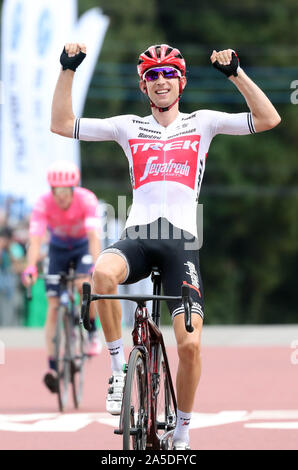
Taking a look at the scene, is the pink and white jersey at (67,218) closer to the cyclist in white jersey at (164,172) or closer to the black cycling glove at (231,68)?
the cyclist in white jersey at (164,172)

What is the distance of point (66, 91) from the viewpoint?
24.6 feet

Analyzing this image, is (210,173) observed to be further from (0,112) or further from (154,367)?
(154,367)

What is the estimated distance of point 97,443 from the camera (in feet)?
29.2

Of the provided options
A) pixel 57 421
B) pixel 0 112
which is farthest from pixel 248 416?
pixel 0 112

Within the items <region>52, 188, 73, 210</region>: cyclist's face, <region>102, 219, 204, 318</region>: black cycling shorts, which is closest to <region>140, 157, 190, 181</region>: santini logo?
<region>102, 219, 204, 318</region>: black cycling shorts

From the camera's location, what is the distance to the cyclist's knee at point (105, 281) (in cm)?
695

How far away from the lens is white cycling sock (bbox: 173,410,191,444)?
733cm

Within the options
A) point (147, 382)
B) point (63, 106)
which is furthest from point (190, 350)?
point (63, 106)

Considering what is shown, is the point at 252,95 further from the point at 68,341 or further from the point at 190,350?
the point at 68,341

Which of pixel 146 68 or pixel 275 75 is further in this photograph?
pixel 275 75

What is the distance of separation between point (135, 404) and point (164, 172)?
4.54 feet

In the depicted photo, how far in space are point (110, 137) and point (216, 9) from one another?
40.3 m

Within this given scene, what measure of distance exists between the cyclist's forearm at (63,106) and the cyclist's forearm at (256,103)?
3.13 feet

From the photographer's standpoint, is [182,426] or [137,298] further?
[182,426]
